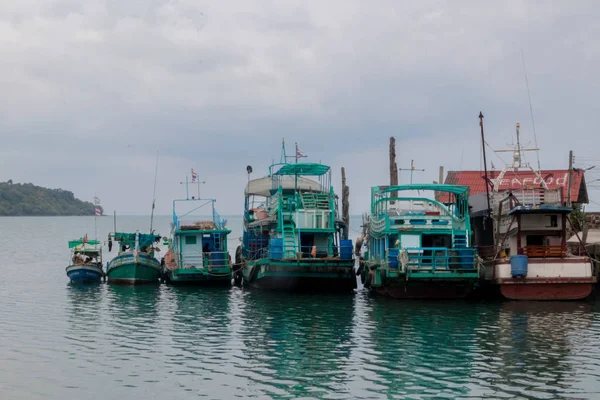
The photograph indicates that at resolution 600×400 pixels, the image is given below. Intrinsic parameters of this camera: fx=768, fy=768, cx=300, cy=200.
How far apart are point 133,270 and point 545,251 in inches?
877

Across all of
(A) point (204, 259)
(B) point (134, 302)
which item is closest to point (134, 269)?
(A) point (204, 259)

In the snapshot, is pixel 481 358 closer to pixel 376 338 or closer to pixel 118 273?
pixel 376 338

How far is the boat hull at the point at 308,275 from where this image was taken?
3594cm

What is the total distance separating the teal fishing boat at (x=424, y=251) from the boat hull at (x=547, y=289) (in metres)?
1.68

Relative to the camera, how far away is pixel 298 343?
2475 cm

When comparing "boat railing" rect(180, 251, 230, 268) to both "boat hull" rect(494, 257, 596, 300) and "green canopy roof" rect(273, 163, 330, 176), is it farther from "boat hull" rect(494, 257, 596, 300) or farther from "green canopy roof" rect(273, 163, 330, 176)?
"boat hull" rect(494, 257, 596, 300)

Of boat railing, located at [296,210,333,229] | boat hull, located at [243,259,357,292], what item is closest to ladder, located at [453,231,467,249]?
boat hull, located at [243,259,357,292]

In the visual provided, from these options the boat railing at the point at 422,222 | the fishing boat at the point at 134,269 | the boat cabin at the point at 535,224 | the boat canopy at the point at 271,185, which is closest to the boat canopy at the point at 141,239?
the fishing boat at the point at 134,269

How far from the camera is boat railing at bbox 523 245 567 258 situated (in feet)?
108

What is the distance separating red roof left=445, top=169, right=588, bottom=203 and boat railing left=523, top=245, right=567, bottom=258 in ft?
59.7

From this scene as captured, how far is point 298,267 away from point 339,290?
3410mm

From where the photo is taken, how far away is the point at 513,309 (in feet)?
104

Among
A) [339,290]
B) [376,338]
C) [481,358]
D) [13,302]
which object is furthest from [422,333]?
[13,302]

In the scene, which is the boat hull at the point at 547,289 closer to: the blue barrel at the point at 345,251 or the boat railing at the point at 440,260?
the boat railing at the point at 440,260
